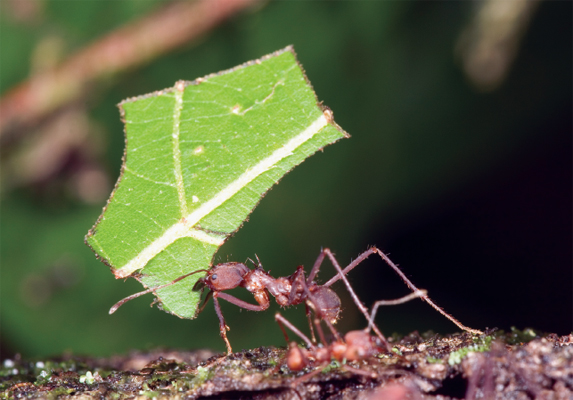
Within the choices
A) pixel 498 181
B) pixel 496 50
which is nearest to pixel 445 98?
pixel 496 50

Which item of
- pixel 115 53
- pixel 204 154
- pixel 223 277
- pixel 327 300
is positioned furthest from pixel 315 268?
pixel 115 53

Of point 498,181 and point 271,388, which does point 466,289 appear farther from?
point 271,388

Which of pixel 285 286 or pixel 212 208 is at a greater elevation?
pixel 212 208

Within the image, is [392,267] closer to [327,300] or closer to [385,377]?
[327,300]

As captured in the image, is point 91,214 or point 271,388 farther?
point 91,214

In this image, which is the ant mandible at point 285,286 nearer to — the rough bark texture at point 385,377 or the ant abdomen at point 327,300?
the ant abdomen at point 327,300
